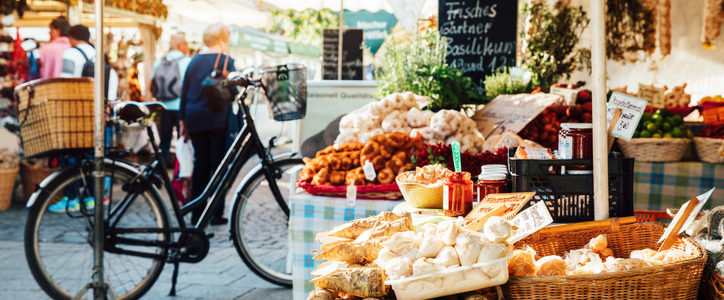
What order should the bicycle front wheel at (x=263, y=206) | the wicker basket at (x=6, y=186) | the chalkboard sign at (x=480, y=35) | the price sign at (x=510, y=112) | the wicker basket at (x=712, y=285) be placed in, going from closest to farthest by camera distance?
the wicker basket at (x=712, y=285), the price sign at (x=510, y=112), the bicycle front wheel at (x=263, y=206), the chalkboard sign at (x=480, y=35), the wicker basket at (x=6, y=186)

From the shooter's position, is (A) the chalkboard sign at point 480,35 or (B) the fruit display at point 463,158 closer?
(B) the fruit display at point 463,158

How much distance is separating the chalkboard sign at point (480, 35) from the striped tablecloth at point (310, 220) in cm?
247

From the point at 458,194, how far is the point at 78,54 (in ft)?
20.1

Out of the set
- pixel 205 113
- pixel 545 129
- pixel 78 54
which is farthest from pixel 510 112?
pixel 78 54

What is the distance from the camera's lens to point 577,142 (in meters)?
2.35

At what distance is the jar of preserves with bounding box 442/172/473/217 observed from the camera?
2.52 m

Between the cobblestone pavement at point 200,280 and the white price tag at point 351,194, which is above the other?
the white price tag at point 351,194

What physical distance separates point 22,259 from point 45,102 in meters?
1.74

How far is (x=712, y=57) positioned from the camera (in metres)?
7.18

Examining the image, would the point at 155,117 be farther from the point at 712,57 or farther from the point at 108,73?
the point at 712,57

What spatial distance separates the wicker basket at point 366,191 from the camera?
3400 millimetres

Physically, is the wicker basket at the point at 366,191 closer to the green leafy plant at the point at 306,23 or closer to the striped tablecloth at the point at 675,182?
the striped tablecloth at the point at 675,182

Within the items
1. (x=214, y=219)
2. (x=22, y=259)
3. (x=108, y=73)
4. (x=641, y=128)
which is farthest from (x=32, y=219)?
(x=641, y=128)

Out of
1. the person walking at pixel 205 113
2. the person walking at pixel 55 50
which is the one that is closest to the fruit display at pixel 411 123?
the person walking at pixel 205 113
